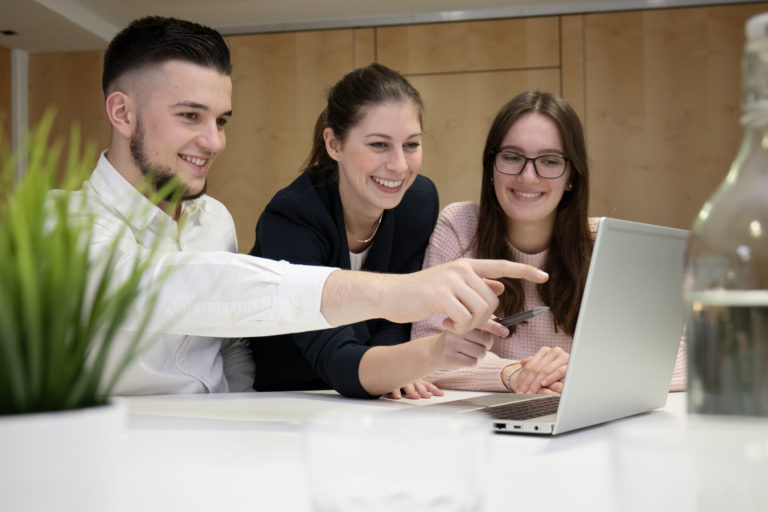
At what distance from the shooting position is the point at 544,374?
4.41 feet

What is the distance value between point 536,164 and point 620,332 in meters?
0.97

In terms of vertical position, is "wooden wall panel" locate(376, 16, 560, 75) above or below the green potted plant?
above

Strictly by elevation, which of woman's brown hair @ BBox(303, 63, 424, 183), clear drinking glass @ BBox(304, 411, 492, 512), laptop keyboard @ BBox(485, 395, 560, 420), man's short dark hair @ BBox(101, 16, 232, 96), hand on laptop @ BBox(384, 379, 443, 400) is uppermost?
man's short dark hair @ BBox(101, 16, 232, 96)

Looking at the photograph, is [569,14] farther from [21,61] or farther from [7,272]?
[7,272]

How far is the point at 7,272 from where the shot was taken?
370mm

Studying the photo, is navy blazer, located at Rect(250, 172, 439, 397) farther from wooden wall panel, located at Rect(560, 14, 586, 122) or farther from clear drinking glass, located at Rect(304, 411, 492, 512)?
wooden wall panel, located at Rect(560, 14, 586, 122)

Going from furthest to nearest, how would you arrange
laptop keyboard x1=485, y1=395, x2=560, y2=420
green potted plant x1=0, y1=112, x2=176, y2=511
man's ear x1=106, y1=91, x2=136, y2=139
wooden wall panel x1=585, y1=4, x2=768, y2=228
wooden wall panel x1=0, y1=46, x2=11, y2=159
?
wooden wall panel x1=0, y1=46, x2=11, y2=159 → wooden wall panel x1=585, y1=4, x2=768, y2=228 → man's ear x1=106, y1=91, x2=136, y2=139 → laptop keyboard x1=485, y1=395, x2=560, y2=420 → green potted plant x1=0, y1=112, x2=176, y2=511

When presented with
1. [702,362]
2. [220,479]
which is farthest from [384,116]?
[702,362]

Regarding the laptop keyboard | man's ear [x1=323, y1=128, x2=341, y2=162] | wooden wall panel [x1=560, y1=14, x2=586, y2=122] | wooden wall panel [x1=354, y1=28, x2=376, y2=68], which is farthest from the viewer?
wooden wall panel [x1=354, y1=28, x2=376, y2=68]

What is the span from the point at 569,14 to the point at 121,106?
317 centimetres

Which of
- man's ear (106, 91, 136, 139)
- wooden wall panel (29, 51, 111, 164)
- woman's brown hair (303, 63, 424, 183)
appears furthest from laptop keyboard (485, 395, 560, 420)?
wooden wall panel (29, 51, 111, 164)

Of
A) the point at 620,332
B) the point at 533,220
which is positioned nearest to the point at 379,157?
the point at 533,220

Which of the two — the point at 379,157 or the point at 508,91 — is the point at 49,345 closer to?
the point at 379,157

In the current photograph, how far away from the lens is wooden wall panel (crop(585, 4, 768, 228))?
13.3 ft
